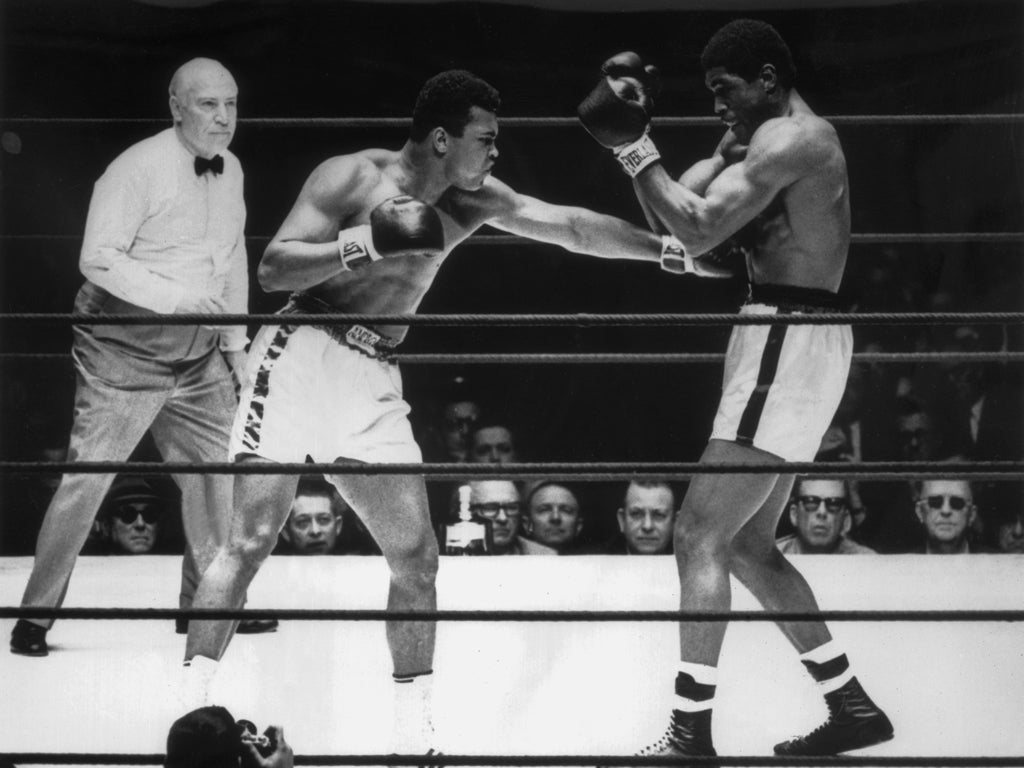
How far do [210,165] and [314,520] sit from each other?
720 mm

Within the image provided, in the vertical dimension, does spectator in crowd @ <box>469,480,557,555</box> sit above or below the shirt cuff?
A: below

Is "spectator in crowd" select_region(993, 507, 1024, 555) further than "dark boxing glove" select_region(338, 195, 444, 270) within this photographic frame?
Yes

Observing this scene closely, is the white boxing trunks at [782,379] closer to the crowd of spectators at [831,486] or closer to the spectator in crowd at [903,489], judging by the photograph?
the crowd of spectators at [831,486]

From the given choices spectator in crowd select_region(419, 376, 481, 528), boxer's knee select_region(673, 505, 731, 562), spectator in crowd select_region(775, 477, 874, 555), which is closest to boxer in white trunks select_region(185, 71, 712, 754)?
spectator in crowd select_region(419, 376, 481, 528)

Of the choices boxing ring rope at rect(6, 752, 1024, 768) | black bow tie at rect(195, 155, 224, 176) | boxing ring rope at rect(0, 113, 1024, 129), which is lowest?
boxing ring rope at rect(6, 752, 1024, 768)

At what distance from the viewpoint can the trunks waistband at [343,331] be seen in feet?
7.52

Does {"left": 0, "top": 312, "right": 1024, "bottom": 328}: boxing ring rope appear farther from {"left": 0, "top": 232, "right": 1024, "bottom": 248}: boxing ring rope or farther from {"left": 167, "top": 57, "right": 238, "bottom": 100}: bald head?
{"left": 167, "top": 57, "right": 238, "bottom": 100}: bald head

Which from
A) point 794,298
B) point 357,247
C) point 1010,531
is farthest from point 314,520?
point 1010,531

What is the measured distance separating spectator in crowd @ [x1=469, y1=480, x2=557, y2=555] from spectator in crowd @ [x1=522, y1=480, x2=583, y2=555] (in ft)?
0.06

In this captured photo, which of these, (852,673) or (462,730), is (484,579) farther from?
(852,673)

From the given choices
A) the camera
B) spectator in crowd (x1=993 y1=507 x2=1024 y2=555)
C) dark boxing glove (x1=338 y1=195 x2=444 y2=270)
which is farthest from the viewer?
spectator in crowd (x1=993 y1=507 x2=1024 y2=555)

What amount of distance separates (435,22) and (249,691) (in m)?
1.33

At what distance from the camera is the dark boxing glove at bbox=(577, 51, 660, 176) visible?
2.25 meters

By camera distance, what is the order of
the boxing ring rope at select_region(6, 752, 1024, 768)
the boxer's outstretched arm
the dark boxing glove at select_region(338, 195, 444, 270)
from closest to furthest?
the boxing ring rope at select_region(6, 752, 1024, 768)
the dark boxing glove at select_region(338, 195, 444, 270)
the boxer's outstretched arm
